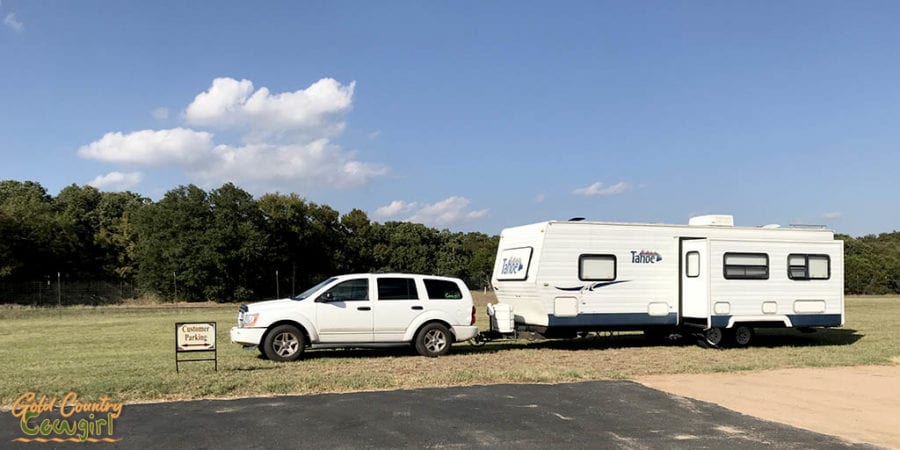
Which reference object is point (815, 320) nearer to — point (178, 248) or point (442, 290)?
point (442, 290)

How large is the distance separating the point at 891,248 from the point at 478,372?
241ft

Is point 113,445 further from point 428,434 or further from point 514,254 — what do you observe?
point 514,254

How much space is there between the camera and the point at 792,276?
16.4 m

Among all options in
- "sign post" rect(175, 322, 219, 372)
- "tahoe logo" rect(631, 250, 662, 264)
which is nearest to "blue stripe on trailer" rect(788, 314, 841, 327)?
"tahoe logo" rect(631, 250, 662, 264)

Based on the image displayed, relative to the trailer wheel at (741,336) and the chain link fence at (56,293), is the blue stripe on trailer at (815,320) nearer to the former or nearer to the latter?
the trailer wheel at (741,336)

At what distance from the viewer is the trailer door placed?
15648mm

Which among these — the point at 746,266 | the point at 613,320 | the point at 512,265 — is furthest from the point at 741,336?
the point at 512,265

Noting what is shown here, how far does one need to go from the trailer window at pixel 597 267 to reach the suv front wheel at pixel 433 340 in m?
3.62

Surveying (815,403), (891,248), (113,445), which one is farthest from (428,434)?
(891,248)

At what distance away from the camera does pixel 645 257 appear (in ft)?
52.4

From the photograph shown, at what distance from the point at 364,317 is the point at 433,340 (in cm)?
153

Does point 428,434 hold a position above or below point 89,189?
below

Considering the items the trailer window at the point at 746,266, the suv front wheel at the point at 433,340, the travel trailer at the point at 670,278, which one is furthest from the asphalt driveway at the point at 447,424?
the trailer window at the point at 746,266

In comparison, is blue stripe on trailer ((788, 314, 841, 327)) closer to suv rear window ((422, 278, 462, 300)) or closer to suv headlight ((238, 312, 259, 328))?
suv rear window ((422, 278, 462, 300))
